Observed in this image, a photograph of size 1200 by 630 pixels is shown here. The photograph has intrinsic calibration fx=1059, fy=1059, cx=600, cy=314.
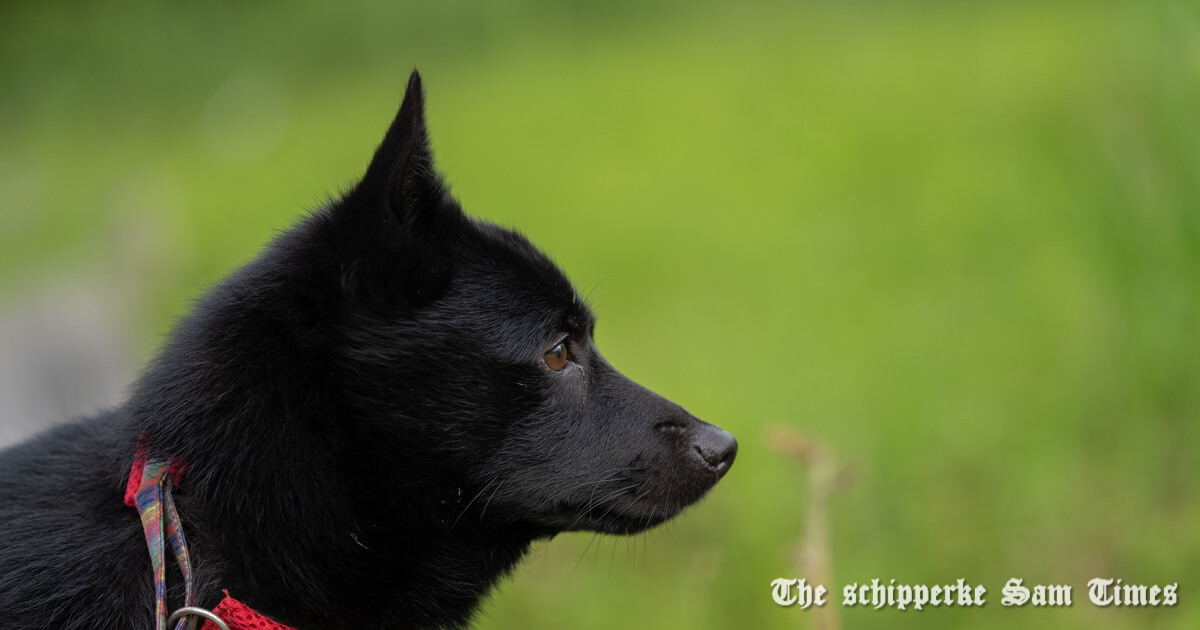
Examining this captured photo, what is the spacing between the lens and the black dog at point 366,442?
2.04m

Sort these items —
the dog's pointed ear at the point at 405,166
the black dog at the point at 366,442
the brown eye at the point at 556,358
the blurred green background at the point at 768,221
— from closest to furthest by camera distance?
the black dog at the point at 366,442
the dog's pointed ear at the point at 405,166
the brown eye at the point at 556,358
the blurred green background at the point at 768,221

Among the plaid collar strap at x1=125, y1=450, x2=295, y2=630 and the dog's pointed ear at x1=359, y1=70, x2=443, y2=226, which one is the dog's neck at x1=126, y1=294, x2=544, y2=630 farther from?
the dog's pointed ear at x1=359, y1=70, x2=443, y2=226

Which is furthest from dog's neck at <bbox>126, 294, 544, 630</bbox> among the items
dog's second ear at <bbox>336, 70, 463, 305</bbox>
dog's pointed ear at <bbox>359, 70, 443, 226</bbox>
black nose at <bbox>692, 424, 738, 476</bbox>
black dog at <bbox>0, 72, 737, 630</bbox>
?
black nose at <bbox>692, 424, 738, 476</bbox>

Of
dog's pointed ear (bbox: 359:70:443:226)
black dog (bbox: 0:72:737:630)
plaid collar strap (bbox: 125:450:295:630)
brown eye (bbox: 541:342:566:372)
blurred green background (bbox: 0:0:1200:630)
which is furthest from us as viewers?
blurred green background (bbox: 0:0:1200:630)

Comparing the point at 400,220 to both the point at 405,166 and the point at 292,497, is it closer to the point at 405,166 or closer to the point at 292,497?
the point at 405,166

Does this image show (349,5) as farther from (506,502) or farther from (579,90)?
(506,502)

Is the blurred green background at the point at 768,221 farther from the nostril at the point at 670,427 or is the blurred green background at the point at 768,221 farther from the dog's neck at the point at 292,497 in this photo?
the nostril at the point at 670,427

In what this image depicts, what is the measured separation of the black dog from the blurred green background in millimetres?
360

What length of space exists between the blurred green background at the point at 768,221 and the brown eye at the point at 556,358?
571 millimetres

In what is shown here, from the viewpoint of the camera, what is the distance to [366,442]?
2.20 metres

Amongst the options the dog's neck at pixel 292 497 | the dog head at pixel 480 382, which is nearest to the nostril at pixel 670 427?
the dog head at pixel 480 382

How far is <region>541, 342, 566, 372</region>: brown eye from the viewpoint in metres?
2.40

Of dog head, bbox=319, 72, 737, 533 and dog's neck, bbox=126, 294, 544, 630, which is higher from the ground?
dog head, bbox=319, 72, 737, 533

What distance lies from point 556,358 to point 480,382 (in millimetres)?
216
